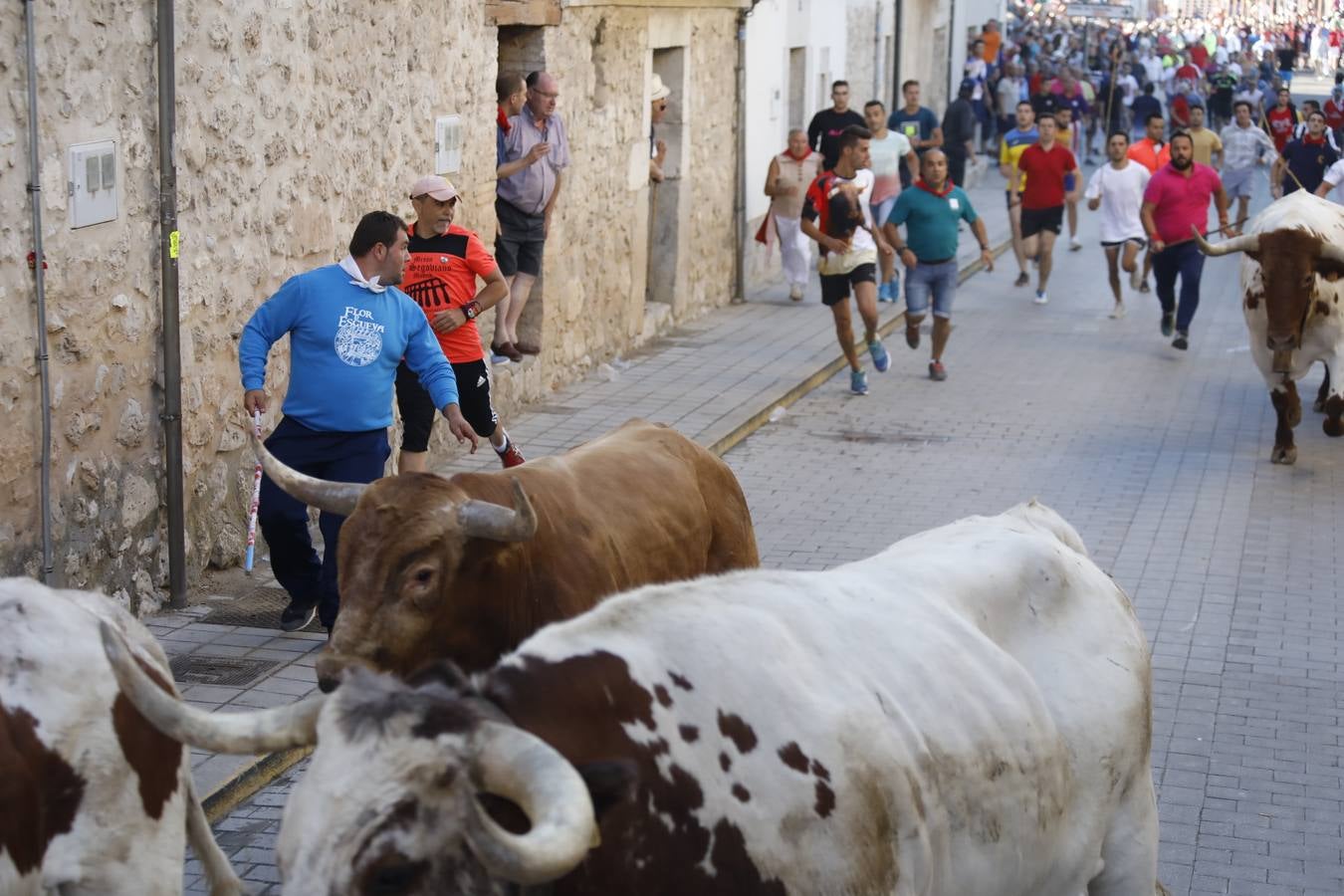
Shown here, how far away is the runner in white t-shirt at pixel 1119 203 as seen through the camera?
18.7 meters

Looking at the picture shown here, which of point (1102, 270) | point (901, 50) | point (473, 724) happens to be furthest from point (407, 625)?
point (901, 50)

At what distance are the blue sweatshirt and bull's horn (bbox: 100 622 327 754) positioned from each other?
4.46 metres

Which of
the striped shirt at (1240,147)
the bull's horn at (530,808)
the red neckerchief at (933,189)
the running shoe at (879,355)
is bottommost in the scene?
the running shoe at (879,355)

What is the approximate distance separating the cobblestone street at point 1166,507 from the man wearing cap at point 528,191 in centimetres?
111

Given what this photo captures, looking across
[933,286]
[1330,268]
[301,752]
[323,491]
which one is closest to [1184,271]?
[933,286]

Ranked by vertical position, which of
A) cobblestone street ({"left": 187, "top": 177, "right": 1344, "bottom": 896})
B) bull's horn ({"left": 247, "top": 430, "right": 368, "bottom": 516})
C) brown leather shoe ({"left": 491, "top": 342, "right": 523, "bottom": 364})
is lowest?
cobblestone street ({"left": 187, "top": 177, "right": 1344, "bottom": 896})

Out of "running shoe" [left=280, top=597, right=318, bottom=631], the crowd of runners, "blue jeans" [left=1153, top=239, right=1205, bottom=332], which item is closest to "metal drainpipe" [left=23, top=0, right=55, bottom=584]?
"running shoe" [left=280, top=597, right=318, bottom=631]

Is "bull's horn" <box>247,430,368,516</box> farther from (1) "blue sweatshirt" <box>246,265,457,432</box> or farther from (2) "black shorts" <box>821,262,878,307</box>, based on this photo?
(2) "black shorts" <box>821,262,878,307</box>

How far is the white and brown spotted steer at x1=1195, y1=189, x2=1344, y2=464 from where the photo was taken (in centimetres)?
1284

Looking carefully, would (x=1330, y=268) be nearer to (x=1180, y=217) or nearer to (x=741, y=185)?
(x=1180, y=217)

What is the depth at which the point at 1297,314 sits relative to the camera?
12898mm

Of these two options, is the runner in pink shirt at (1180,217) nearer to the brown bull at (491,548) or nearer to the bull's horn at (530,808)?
the brown bull at (491,548)

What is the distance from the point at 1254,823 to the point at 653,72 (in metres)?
11.9

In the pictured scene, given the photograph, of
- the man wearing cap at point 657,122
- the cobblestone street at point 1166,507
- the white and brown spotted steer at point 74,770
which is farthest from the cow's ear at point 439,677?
the man wearing cap at point 657,122
